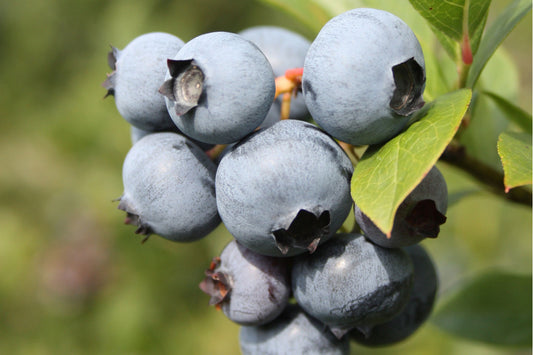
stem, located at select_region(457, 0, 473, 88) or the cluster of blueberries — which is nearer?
the cluster of blueberries

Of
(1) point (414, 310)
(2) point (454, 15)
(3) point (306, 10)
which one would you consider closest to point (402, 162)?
(2) point (454, 15)

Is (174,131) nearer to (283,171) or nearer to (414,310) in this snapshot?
(283,171)

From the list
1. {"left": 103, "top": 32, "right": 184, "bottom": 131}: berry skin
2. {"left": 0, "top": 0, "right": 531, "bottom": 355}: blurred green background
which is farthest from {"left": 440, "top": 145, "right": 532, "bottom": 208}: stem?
{"left": 0, "top": 0, "right": 531, "bottom": 355}: blurred green background

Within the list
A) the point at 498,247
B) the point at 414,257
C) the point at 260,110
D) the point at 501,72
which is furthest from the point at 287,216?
the point at 498,247

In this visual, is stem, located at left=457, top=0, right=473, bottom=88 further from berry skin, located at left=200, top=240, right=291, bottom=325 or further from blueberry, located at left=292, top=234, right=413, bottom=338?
berry skin, located at left=200, top=240, right=291, bottom=325

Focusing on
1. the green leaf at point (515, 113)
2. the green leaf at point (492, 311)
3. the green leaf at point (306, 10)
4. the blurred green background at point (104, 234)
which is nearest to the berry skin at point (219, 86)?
the green leaf at point (306, 10)

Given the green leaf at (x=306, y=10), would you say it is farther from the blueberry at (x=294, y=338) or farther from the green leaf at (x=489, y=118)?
the blueberry at (x=294, y=338)

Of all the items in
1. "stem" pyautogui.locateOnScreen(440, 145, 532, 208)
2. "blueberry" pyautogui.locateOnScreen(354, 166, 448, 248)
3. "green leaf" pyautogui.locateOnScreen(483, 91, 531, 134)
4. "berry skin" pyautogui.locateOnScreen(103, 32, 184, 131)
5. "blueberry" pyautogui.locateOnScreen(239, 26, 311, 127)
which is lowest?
"stem" pyautogui.locateOnScreen(440, 145, 532, 208)
